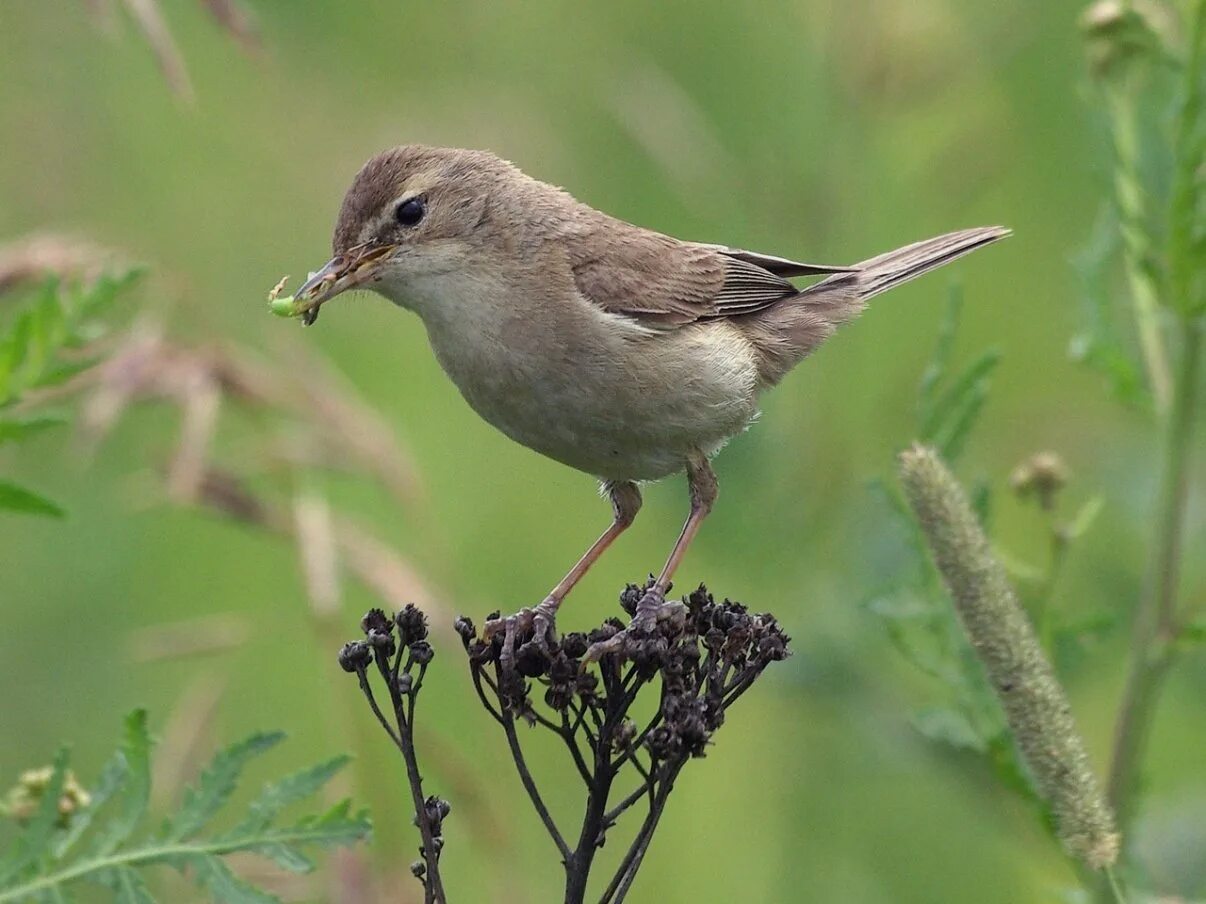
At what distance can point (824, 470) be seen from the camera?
5.30m

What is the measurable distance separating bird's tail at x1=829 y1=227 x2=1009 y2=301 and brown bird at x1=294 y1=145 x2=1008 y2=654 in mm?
11

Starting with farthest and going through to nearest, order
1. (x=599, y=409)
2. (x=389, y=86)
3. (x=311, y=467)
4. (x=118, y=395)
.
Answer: (x=389, y=86) → (x=311, y=467) → (x=599, y=409) → (x=118, y=395)

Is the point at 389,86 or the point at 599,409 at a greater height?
the point at 389,86

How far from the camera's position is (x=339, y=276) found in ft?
13.4

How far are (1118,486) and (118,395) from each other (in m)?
3.24

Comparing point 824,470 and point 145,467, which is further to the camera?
point 145,467

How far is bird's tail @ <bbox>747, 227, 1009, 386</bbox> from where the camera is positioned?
4965mm

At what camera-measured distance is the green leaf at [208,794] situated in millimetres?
2797

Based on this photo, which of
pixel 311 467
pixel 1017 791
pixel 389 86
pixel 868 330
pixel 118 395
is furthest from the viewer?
pixel 389 86

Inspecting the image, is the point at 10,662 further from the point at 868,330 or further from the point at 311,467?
the point at 868,330

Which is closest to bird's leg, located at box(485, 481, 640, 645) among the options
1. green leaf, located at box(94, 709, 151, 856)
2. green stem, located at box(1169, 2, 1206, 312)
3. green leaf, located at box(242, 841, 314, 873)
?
green leaf, located at box(242, 841, 314, 873)

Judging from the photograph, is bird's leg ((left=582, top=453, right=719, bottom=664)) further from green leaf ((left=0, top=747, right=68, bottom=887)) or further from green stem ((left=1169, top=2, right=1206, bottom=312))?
green stem ((left=1169, top=2, right=1206, bottom=312))

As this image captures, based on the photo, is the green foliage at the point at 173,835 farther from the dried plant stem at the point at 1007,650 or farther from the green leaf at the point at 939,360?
the green leaf at the point at 939,360

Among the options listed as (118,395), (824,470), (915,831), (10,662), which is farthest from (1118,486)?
(10,662)
